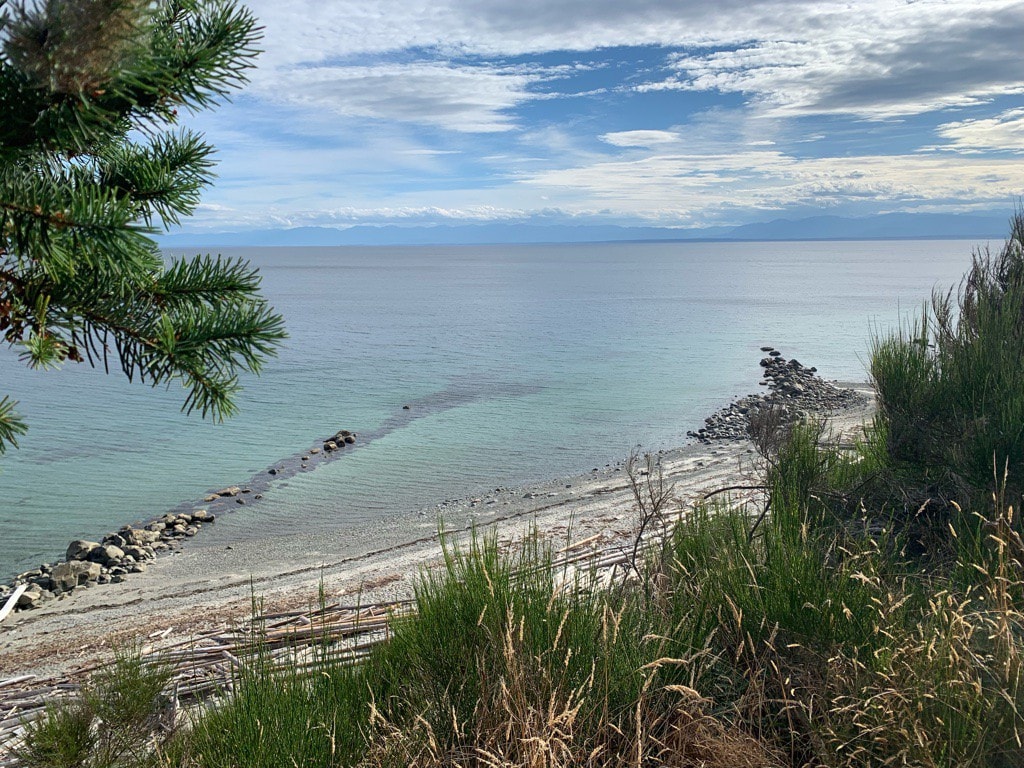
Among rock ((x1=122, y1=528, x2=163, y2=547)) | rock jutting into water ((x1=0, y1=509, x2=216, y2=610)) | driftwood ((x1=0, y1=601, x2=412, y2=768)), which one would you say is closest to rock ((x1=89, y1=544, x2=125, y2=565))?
rock jutting into water ((x1=0, y1=509, x2=216, y2=610))

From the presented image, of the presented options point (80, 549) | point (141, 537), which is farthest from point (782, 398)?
point (80, 549)

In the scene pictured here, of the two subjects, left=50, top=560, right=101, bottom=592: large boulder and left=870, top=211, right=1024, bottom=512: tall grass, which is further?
left=50, top=560, right=101, bottom=592: large boulder

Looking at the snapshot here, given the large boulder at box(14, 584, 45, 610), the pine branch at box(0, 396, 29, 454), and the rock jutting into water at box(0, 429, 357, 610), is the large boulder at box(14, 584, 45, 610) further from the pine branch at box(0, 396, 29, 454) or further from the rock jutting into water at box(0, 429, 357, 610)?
the pine branch at box(0, 396, 29, 454)

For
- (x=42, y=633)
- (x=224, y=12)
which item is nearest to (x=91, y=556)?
(x=42, y=633)

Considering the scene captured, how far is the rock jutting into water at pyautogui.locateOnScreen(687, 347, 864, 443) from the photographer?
22062 millimetres

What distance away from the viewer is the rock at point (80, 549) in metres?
12.9

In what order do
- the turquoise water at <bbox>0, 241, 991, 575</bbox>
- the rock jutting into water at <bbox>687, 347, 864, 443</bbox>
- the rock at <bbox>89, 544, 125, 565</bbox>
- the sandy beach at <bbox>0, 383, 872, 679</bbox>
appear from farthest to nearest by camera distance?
the rock jutting into water at <bbox>687, 347, 864, 443</bbox>, the turquoise water at <bbox>0, 241, 991, 575</bbox>, the rock at <bbox>89, 544, 125, 565</bbox>, the sandy beach at <bbox>0, 383, 872, 679</bbox>

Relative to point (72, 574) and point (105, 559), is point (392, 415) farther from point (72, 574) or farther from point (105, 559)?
point (72, 574)

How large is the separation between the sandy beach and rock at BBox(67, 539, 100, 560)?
108 centimetres

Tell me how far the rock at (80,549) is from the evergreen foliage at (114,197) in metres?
12.8

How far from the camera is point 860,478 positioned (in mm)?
6398

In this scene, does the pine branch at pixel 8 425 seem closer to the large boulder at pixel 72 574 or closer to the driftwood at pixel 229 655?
the driftwood at pixel 229 655

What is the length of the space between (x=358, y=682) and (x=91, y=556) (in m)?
11.5

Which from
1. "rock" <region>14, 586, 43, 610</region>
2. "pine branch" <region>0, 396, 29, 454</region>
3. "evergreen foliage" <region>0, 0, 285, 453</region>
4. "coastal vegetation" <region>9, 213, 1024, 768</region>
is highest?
"evergreen foliage" <region>0, 0, 285, 453</region>
